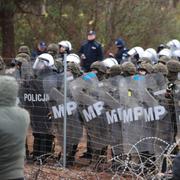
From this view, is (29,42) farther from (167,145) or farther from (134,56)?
(167,145)

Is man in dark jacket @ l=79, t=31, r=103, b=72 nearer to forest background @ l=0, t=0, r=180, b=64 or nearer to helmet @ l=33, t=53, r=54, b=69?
forest background @ l=0, t=0, r=180, b=64

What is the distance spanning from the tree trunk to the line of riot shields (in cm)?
874

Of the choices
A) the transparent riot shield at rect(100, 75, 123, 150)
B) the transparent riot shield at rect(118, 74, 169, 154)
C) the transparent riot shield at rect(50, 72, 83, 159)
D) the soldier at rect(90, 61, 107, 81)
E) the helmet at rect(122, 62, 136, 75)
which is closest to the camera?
the transparent riot shield at rect(118, 74, 169, 154)

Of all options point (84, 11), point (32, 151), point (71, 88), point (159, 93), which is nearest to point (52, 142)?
point (32, 151)

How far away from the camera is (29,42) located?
68.1 feet

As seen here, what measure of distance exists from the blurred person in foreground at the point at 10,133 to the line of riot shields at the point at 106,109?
3875mm

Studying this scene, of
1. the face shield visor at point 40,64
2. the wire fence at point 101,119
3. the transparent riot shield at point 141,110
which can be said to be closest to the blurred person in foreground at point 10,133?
the wire fence at point 101,119

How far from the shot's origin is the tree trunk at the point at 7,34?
1828 cm

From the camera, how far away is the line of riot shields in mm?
9078

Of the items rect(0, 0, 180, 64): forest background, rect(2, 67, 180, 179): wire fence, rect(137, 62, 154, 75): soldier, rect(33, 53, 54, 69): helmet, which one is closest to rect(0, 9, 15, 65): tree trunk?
rect(0, 0, 180, 64): forest background

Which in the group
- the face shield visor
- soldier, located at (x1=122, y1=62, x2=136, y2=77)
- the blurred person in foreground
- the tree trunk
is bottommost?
the blurred person in foreground

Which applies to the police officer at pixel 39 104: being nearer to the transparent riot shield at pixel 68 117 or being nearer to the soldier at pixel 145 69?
the transparent riot shield at pixel 68 117

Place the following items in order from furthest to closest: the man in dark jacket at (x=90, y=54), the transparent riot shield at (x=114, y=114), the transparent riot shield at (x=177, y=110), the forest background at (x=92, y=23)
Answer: the forest background at (x=92, y=23), the man in dark jacket at (x=90, y=54), the transparent riot shield at (x=114, y=114), the transparent riot shield at (x=177, y=110)

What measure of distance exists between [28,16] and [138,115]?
11.5 meters
